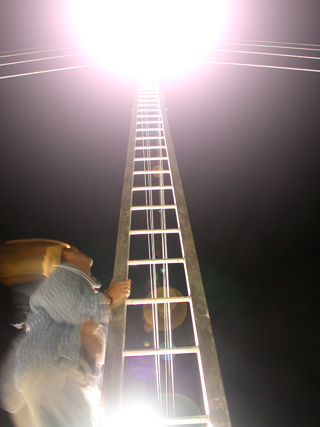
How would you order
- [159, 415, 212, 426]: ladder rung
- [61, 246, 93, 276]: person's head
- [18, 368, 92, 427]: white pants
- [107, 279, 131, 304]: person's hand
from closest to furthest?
1. [18, 368, 92, 427]: white pants
2. [159, 415, 212, 426]: ladder rung
3. [61, 246, 93, 276]: person's head
4. [107, 279, 131, 304]: person's hand

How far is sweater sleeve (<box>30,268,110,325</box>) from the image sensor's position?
3.31 feet

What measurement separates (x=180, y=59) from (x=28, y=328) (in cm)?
662

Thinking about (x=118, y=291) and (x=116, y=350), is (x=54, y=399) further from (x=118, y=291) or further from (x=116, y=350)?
(x=118, y=291)

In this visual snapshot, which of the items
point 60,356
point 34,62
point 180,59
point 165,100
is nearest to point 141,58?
point 180,59

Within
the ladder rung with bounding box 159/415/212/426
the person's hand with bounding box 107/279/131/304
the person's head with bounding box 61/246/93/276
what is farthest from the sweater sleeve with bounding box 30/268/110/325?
the ladder rung with bounding box 159/415/212/426

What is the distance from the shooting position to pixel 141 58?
21.5 ft

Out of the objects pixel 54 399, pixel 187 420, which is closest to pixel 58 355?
pixel 54 399

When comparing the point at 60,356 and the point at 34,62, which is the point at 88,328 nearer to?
the point at 60,356

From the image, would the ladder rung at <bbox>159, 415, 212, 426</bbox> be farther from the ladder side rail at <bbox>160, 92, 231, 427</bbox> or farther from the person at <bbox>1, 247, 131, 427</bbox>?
the person at <bbox>1, 247, 131, 427</bbox>

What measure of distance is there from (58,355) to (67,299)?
21 cm

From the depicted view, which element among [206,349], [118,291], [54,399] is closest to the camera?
[54,399]

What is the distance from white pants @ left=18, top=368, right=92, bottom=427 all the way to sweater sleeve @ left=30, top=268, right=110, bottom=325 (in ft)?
0.64

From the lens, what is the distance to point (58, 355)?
2.93ft

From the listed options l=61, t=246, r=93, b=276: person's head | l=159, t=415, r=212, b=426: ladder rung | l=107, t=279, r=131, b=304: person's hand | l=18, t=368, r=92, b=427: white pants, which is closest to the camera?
l=18, t=368, r=92, b=427: white pants
